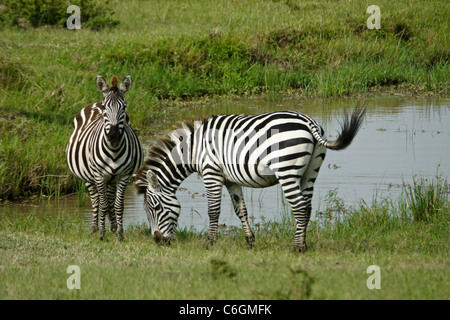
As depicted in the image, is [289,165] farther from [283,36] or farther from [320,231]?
[283,36]

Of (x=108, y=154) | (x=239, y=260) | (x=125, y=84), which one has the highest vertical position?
(x=125, y=84)

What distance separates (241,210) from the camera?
911 cm

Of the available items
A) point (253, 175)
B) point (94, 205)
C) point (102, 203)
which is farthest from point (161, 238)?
point (253, 175)

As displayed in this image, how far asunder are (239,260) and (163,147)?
2500 millimetres

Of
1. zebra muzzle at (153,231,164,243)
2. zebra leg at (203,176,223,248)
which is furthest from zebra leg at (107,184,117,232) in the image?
zebra leg at (203,176,223,248)

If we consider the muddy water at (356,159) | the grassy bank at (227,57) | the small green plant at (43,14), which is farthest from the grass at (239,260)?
the small green plant at (43,14)

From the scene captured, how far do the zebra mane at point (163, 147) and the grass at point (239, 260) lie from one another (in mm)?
798

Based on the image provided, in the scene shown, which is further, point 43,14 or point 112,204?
point 43,14

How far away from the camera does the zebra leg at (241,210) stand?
8969 millimetres

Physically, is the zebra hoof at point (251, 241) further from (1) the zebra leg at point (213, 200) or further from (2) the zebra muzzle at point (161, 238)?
(2) the zebra muzzle at point (161, 238)

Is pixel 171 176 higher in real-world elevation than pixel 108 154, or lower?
lower

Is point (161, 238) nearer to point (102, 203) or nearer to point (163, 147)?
point (102, 203)

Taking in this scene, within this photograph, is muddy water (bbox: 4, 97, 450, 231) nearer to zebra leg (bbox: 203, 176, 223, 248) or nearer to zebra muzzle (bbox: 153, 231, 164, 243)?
zebra muzzle (bbox: 153, 231, 164, 243)

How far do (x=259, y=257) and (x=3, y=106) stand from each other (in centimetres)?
859
